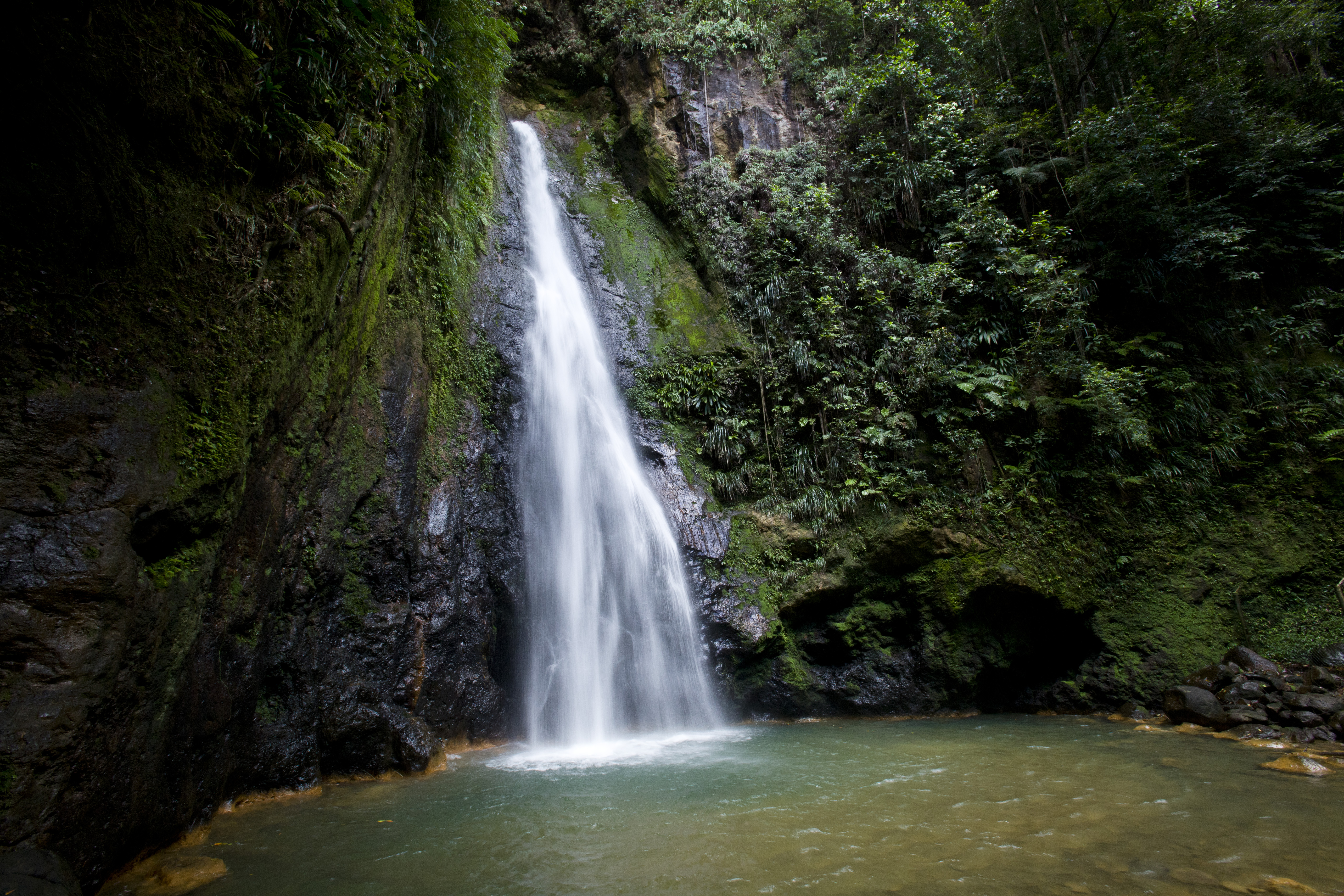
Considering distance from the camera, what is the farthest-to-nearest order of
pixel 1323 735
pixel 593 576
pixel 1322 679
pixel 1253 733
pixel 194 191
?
pixel 593 576 < pixel 1322 679 < pixel 1253 733 < pixel 1323 735 < pixel 194 191

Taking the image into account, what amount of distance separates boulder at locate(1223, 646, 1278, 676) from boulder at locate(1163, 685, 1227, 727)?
1.94 feet

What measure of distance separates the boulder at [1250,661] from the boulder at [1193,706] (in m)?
0.59

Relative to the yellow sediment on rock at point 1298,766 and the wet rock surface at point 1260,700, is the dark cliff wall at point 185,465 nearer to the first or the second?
the yellow sediment on rock at point 1298,766

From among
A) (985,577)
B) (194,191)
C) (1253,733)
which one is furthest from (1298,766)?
(194,191)

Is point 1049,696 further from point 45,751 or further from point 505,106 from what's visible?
point 505,106

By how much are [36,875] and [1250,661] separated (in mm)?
11260

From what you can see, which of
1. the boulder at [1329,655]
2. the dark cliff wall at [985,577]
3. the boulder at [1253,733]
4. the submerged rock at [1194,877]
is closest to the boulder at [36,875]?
the submerged rock at [1194,877]

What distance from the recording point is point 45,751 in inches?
105

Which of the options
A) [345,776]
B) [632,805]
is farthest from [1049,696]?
[345,776]

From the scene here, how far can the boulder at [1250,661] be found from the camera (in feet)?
22.8

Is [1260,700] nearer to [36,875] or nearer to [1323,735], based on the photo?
[1323,735]

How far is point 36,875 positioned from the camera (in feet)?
8.07

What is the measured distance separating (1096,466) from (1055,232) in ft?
15.5

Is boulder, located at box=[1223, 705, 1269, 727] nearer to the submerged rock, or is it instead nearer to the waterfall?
the submerged rock
